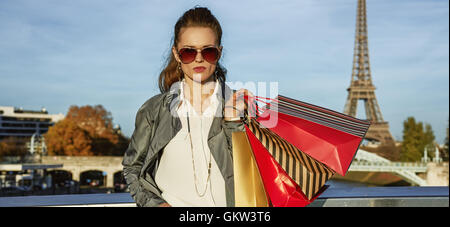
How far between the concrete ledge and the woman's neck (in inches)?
33.6

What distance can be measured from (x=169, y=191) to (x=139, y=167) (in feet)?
0.41

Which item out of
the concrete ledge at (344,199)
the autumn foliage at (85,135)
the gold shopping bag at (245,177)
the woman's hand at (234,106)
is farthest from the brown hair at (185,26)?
the autumn foliage at (85,135)

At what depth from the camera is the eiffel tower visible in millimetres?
36906

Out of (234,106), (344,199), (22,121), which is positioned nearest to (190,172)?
(234,106)

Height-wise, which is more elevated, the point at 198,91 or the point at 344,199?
the point at 198,91

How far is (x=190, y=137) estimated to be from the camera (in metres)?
1.48

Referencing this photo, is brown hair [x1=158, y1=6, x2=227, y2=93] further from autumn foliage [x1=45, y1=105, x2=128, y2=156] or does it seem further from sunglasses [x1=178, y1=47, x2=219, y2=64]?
autumn foliage [x1=45, y1=105, x2=128, y2=156]

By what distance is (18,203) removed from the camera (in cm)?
209

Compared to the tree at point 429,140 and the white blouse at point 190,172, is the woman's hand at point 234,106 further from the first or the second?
the tree at point 429,140

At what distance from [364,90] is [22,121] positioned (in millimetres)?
42398

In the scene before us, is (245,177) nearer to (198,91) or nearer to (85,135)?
(198,91)
